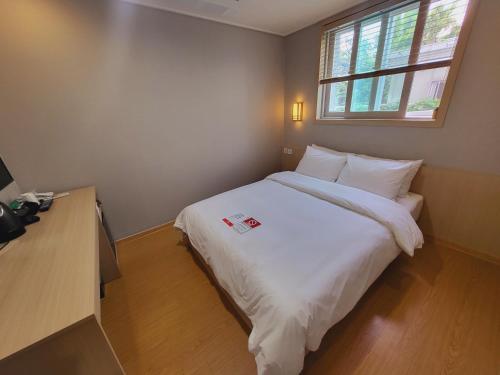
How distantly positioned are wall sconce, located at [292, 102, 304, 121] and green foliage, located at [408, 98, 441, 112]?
1287mm

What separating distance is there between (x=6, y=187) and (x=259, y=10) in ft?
8.82

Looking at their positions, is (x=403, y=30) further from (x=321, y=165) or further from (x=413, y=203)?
(x=413, y=203)

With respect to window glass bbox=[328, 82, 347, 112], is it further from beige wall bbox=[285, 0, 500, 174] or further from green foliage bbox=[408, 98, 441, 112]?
green foliage bbox=[408, 98, 441, 112]

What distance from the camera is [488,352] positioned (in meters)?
1.16

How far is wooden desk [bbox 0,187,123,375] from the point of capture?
26.2 inches

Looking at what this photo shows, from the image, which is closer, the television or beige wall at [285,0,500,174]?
the television

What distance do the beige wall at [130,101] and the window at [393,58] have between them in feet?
2.99

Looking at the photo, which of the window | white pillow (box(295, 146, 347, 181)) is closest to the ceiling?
the window

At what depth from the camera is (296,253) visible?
4.10 feet

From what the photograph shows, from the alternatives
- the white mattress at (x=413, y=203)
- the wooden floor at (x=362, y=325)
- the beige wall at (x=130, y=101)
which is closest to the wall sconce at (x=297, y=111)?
the beige wall at (x=130, y=101)

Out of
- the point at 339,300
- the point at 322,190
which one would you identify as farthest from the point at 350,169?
the point at 339,300

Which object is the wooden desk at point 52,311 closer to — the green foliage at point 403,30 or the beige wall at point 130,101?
the beige wall at point 130,101

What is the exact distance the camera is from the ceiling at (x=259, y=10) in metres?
1.92

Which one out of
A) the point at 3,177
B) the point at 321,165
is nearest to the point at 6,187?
the point at 3,177
